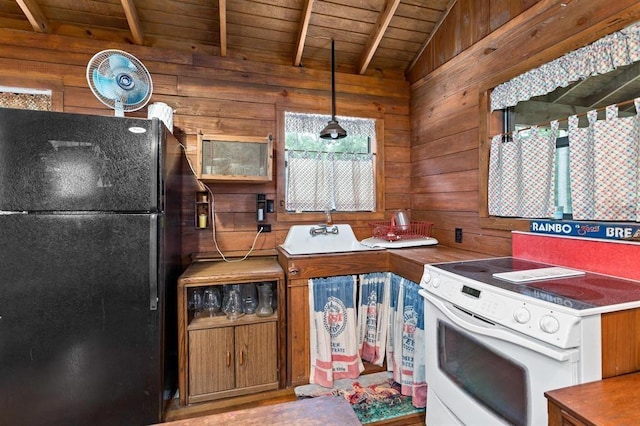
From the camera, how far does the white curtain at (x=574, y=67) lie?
1.38 metres

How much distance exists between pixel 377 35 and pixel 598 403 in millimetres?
2565

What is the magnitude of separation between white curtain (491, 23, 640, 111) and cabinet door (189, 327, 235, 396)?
2377 millimetres

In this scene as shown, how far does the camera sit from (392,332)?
7.13 ft

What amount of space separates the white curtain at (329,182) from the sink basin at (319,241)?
0.21 m

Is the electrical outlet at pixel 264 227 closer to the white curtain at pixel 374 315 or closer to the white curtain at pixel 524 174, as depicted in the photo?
the white curtain at pixel 374 315

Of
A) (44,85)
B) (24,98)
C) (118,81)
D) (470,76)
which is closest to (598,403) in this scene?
(470,76)

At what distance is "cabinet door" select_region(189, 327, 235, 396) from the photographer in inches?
76.8

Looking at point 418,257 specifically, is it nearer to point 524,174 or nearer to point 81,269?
point 524,174

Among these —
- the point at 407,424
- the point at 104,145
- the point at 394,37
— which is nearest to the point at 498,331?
the point at 407,424

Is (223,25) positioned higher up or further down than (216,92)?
higher up

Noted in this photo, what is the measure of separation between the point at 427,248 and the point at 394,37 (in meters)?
1.84

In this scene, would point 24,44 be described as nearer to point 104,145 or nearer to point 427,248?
point 104,145

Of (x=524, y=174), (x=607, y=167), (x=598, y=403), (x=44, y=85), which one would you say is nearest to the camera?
(x=598, y=403)

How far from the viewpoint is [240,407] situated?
6.47ft
